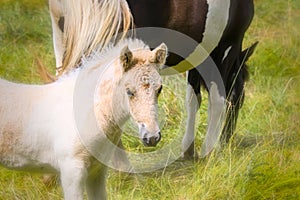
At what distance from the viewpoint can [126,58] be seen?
4.29 m

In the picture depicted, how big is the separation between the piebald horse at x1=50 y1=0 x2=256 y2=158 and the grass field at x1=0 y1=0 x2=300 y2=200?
196 millimetres

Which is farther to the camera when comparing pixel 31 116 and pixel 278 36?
pixel 278 36

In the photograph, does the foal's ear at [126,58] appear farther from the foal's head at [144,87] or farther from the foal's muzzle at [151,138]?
the foal's muzzle at [151,138]

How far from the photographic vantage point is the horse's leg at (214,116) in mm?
6398

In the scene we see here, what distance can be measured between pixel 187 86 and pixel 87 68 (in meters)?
2.46

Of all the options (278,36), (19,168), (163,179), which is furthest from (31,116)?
(278,36)

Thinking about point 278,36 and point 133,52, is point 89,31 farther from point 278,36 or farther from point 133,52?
Result: point 278,36

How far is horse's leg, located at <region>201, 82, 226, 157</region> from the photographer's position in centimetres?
640

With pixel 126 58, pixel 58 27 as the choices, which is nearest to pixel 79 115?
pixel 126 58

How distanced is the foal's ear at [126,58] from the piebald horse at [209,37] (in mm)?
1579

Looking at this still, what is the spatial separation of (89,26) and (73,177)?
95 centimetres

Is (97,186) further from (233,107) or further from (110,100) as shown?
(233,107)

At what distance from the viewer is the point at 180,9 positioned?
6148 millimetres

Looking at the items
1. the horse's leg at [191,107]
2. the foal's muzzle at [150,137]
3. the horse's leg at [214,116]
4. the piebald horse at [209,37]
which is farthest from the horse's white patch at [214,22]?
the foal's muzzle at [150,137]
